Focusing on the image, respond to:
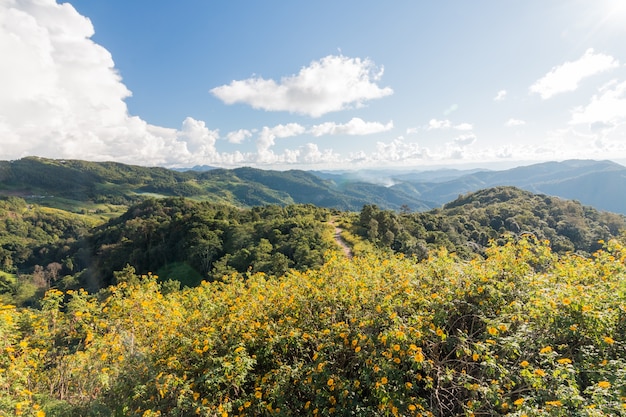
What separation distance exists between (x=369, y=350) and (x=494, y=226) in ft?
314

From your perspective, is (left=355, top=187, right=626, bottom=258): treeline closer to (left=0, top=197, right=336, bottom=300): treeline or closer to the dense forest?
(left=0, top=197, right=336, bottom=300): treeline

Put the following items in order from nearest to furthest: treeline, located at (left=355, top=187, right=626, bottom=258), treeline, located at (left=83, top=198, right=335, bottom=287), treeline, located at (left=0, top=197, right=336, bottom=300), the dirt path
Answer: the dirt path < treeline, located at (left=83, top=198, right=335, bottom=287) < treeline, located at (left=0, top=197, right=336, bottom=300) < treeline, located at (left=355, top=187, right=626, bottom=258)

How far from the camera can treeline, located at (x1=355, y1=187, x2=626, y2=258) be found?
2000 inches

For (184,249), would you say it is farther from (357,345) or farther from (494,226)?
(494,226)

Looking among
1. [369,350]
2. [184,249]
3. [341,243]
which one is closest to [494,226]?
[341,243]

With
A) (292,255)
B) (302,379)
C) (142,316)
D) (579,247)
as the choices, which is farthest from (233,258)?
(579,247)

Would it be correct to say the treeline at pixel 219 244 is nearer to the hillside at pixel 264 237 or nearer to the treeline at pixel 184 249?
the treeline at pixel 184 249

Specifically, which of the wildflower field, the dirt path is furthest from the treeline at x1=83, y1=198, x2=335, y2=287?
the wildflower field

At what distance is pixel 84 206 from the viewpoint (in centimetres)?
16638

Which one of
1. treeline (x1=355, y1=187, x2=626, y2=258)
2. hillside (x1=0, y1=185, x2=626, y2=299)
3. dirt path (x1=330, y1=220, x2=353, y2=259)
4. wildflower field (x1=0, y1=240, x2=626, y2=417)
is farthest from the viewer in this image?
treeline (x1=355, y1=187, x2=626, y2=258)

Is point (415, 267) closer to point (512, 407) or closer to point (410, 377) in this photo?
point (410, 377)

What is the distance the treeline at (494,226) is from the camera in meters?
50.8

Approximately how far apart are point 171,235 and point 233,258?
24.4 metres

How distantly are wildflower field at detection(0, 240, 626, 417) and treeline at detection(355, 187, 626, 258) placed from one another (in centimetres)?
3983
